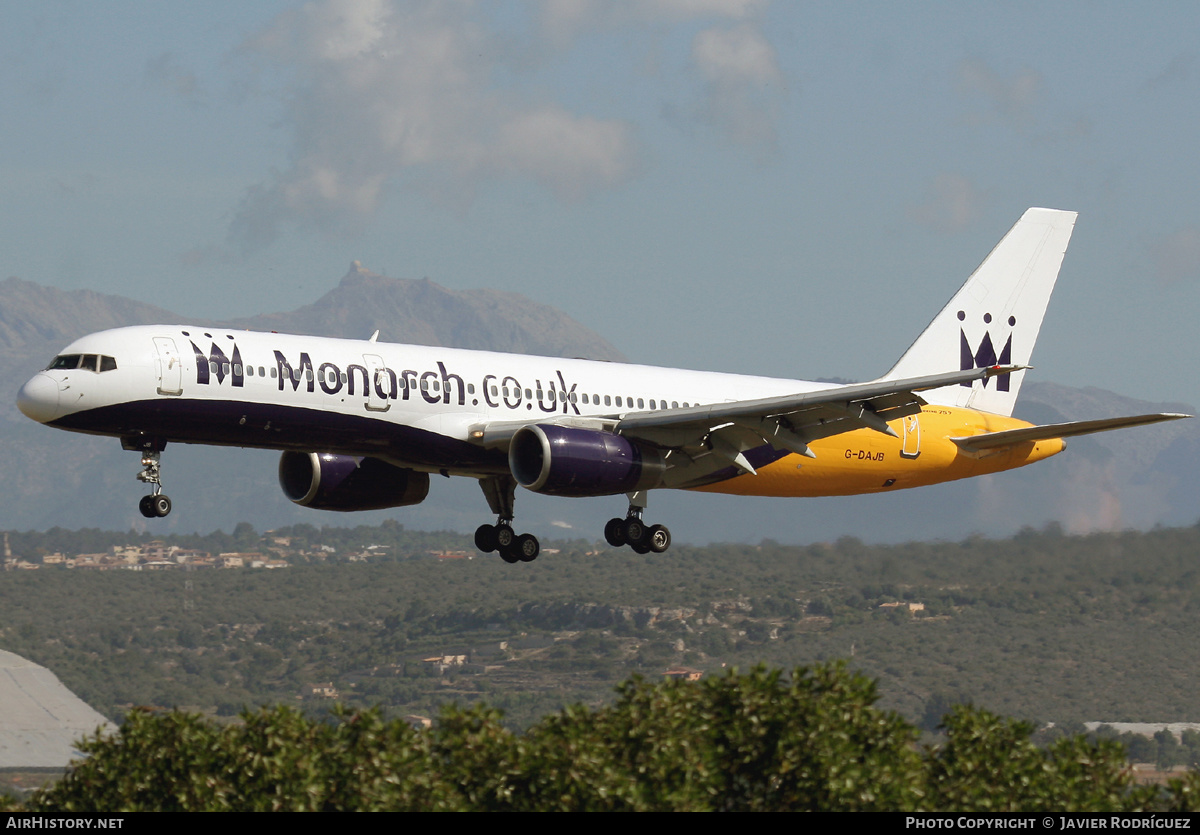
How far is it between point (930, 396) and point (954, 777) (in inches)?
1029

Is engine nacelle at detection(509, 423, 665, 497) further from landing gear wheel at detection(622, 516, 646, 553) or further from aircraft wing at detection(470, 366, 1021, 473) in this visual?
landing gear wheel at detection(622, 516, 646, 553)

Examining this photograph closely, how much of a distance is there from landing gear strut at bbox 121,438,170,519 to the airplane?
0.22 feet

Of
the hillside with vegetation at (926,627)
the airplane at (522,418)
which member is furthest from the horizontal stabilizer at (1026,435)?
the hillside with vegetation at (926,627)

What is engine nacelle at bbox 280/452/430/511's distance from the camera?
5025 centimetres

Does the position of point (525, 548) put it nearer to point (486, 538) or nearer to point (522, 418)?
Answer: point (486, 538)

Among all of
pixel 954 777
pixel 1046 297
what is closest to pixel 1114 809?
pixel 954 777

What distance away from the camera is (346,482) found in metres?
50.3

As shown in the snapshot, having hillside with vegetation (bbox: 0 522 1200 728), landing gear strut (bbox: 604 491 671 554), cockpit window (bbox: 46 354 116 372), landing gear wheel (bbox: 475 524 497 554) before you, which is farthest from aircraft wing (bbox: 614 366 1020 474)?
hillside with vegetation (bbox: 0 522 1200 728)

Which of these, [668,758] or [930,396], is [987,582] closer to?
[930,396]

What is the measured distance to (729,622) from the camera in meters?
166

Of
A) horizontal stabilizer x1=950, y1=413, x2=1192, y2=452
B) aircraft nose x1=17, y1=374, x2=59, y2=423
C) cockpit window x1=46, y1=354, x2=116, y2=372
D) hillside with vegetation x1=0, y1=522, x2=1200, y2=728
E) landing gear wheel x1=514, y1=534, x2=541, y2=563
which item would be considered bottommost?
hillside with vegetation x1=0, y1=522, x2=1200, y2=728

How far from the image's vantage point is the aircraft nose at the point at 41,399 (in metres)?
41.3

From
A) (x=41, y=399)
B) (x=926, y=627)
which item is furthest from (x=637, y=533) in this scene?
(x=926, y=627)

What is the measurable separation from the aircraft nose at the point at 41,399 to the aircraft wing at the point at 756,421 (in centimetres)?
1072
